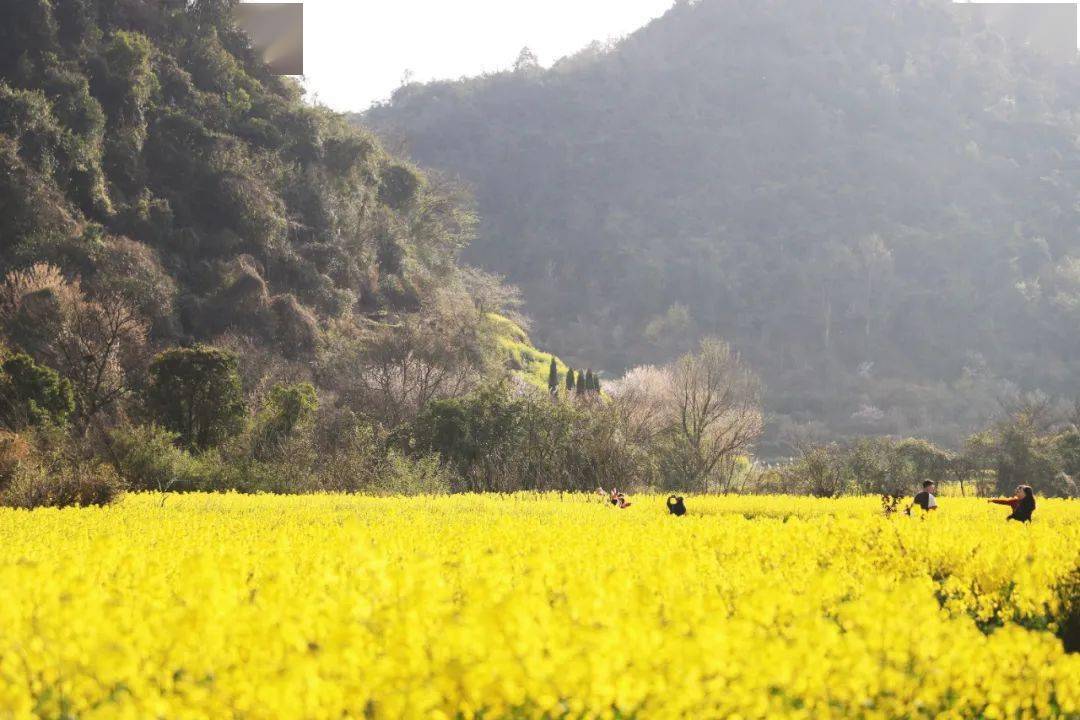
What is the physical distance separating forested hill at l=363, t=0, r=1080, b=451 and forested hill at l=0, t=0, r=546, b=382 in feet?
175

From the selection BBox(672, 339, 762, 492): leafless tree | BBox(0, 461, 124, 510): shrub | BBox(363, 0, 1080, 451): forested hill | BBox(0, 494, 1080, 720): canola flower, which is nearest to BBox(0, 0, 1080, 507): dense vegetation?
BBox(0, 461, 124, 510): shrub

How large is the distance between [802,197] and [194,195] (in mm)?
103938

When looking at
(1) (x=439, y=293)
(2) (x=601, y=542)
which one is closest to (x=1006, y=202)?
(1) (x=439, y=293)

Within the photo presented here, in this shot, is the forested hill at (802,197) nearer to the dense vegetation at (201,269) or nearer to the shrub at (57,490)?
the dense vegetation at (201,269)

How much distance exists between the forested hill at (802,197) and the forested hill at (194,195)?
53.4 metres

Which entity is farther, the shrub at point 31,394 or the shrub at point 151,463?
the shrub at point 31,394

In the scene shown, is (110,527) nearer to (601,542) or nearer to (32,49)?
(601,542)

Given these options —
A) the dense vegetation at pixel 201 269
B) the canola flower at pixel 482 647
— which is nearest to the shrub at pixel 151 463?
the dense vegetation at pixel 201 269

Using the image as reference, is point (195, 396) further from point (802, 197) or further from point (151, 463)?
point (802, 197)

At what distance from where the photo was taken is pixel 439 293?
209ft

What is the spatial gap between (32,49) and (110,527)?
45.1 metres

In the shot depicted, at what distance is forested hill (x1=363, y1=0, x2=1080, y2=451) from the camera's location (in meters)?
116

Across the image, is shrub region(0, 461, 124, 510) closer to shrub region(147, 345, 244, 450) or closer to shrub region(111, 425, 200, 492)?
shrub region(111, 425, 200, 492)

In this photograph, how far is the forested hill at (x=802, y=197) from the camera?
4584 inches
